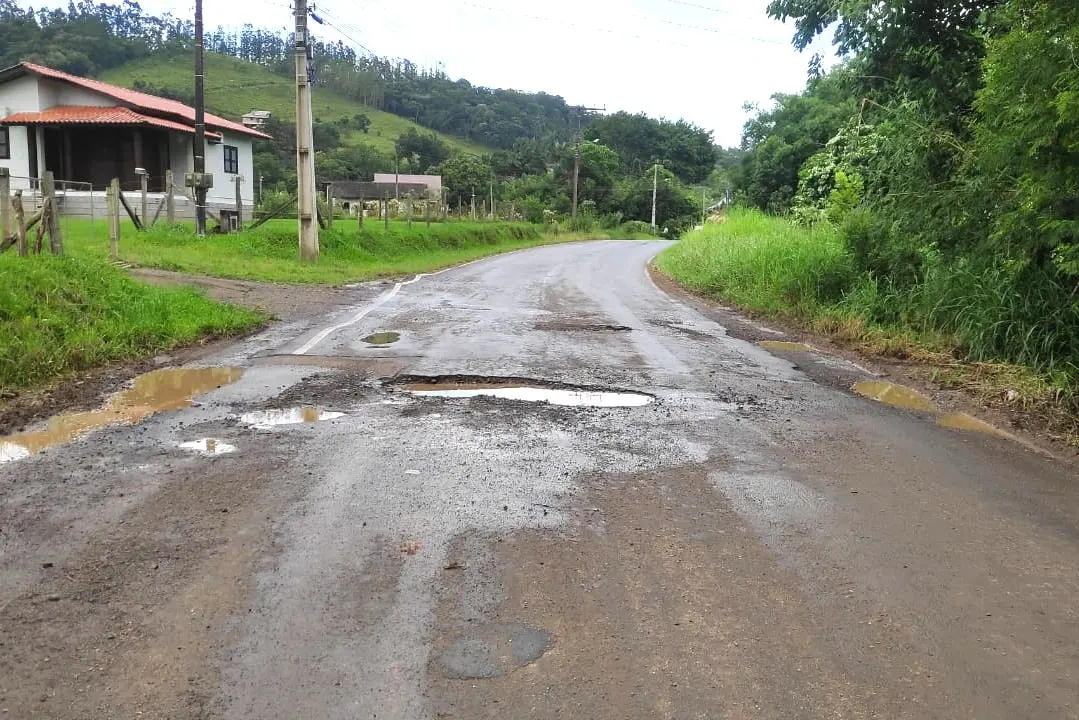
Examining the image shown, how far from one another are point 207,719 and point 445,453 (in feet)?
10.1

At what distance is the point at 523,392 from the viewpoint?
25.8 ft

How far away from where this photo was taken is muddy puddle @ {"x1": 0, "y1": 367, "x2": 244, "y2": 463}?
607 centimetres

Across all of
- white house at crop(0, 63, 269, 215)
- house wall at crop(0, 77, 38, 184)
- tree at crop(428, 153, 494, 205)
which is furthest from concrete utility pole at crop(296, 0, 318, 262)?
tree at crop(428, 153, 494, 205)

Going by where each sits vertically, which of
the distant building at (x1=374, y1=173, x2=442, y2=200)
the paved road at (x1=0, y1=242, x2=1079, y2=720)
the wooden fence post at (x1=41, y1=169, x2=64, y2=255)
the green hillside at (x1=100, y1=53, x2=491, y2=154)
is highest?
the green hillside at (x1=100, y1=53, x2=491, y2=154)

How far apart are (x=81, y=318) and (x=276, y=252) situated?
13.6 meters

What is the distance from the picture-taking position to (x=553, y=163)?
80.4 m

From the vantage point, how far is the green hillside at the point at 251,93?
2995 inches

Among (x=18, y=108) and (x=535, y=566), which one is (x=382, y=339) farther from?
(x=18, y=108)

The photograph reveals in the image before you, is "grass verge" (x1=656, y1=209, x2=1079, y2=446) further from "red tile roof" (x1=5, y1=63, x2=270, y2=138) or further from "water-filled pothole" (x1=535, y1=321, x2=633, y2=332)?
"red tile roof" (x1=5, y1=63, x2=270, y2=138)

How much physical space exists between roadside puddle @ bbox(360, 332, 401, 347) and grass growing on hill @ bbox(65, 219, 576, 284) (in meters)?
7.98

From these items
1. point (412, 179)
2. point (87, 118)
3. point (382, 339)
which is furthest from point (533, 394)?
point (412, 179)

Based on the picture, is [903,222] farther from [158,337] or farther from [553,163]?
[553,163]

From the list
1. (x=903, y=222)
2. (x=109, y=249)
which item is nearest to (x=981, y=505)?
(x=903, y=222)

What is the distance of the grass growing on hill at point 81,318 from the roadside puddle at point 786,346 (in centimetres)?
702
